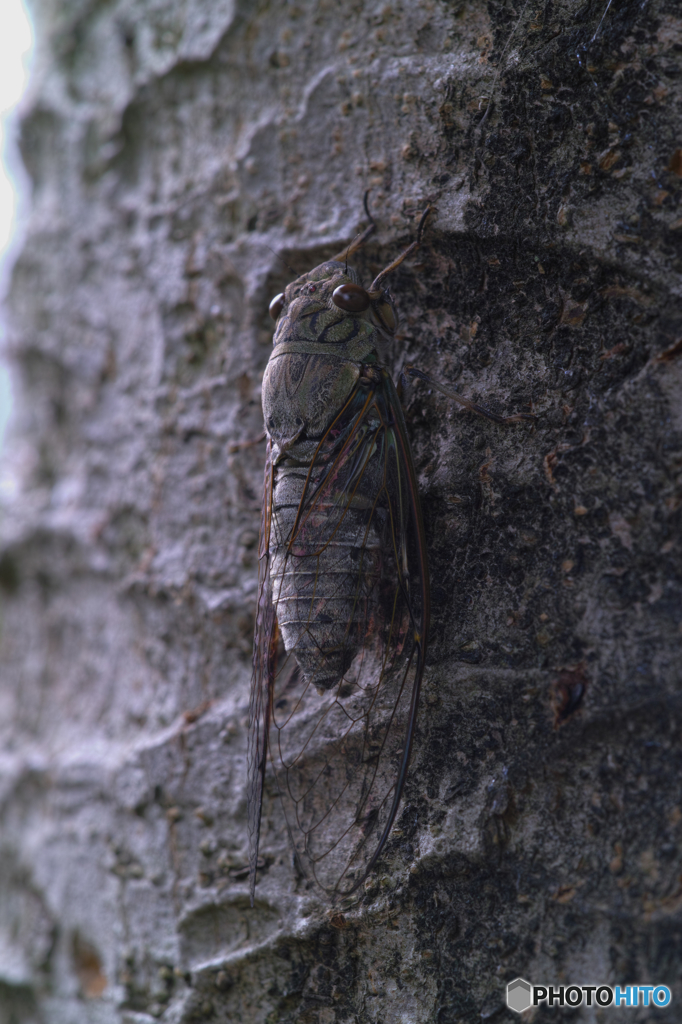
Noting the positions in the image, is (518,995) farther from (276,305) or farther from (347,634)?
(276,305)

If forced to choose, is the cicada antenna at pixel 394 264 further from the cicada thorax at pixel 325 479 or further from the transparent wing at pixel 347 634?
the transparent wing at pixel 347 634

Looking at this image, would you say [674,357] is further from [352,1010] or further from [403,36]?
[352,1010]

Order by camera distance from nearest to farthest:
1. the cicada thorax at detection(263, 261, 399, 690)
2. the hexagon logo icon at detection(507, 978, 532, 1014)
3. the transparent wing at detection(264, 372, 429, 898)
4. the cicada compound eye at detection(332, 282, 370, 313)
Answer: the hexagon logo icon at detection(507, 978, 532, 1014) < the transparent wing at detection(264, 372, 429, 898) < the cicada thorax at detection(263, 261, 399, 690) < the cicada compound eye at detection(332, 282, 370, 313)

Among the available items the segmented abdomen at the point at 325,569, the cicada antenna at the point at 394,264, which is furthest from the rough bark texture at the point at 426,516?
the segmented abdomen at the point at 325,569

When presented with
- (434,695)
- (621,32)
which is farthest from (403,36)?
(434,695)

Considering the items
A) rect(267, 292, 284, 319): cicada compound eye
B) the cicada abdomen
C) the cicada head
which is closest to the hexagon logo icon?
the cicada abdomen

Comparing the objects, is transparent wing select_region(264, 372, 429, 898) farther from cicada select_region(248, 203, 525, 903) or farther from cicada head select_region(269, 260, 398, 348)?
cicada head select_region(269, 260, 398, 348)
